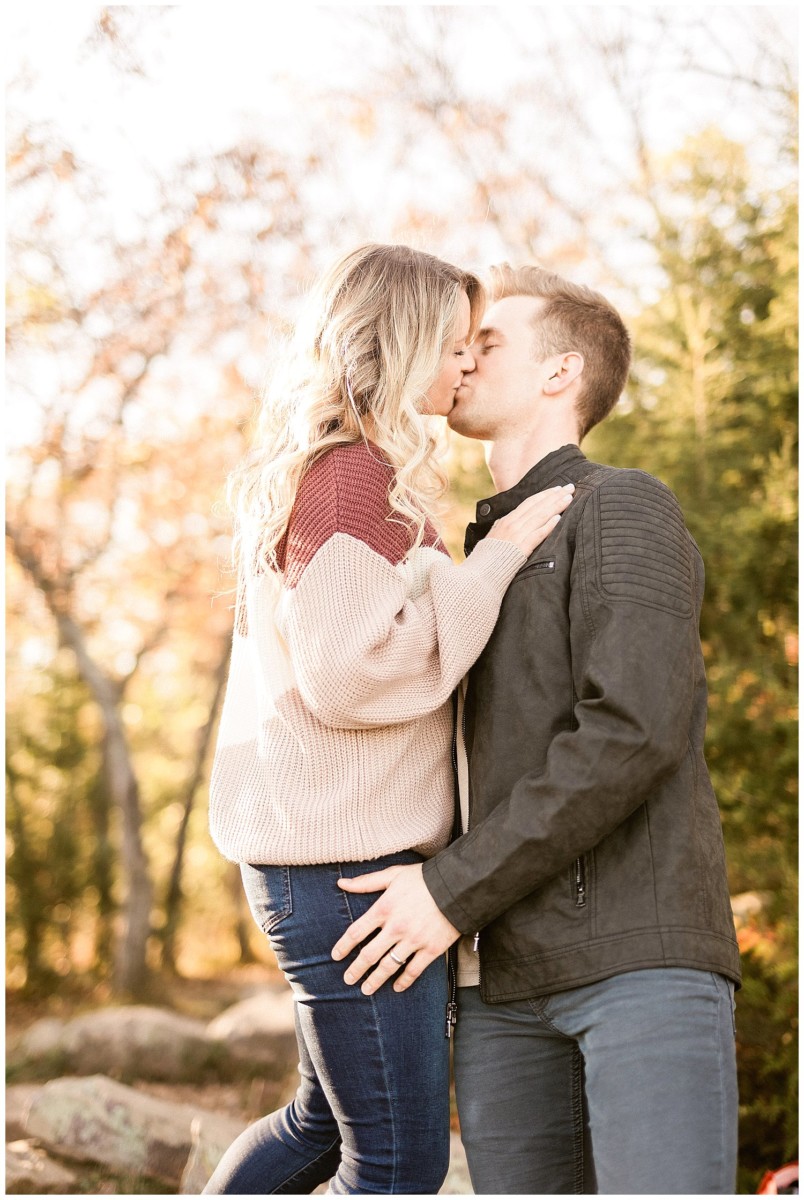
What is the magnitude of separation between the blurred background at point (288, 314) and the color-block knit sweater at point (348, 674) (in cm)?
251

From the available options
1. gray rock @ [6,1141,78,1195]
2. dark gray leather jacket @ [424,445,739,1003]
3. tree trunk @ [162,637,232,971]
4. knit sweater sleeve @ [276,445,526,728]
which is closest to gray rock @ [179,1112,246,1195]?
gray rock @ [6,1141,78,1195]

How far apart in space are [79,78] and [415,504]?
497 centimetres

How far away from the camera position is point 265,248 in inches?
273

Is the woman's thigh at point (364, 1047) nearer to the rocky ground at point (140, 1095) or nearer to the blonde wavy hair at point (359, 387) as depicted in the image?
the blonde wavy hair at point (359, 387)

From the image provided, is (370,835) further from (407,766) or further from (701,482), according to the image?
(701,482)

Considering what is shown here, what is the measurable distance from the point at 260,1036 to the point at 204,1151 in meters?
2.57

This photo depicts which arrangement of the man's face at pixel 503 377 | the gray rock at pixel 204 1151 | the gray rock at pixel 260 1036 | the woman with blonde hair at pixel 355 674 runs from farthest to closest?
1. the gray rock at pixel 260 1036
2. the gray rock at pixel 204 1151
3. the man's face at pixel 503 377
4. the woman with blonde hair at pixel 355 674

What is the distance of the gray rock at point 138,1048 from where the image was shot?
5.90 meters

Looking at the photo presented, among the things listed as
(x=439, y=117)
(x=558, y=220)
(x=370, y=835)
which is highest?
(x=439, y=117)

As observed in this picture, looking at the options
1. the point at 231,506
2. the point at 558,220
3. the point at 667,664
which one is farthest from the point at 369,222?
the point at 667,664

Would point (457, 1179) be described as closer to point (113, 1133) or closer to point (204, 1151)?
point (204, 1151)

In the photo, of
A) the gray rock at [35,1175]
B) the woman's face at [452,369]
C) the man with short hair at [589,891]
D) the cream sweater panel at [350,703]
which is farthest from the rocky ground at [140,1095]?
the woman's face at [452,369]

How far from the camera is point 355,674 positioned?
1.77 meters

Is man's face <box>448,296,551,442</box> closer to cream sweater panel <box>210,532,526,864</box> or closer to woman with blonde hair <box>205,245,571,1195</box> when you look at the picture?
woman with blonde hair <box>205,245,571,1195</box>
